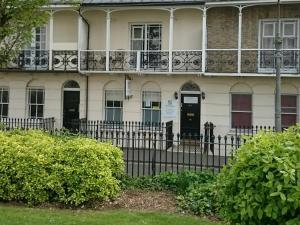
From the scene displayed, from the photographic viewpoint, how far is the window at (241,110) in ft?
72.7

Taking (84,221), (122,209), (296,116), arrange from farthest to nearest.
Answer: (296,116) < (122,209) < (84,221)

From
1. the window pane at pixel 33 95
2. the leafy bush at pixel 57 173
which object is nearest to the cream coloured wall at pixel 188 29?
the window pane at pixel 33 95

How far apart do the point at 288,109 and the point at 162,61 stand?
6490 millimetres

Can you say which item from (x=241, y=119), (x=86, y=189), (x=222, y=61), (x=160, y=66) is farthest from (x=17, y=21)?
(x=241, y=119)

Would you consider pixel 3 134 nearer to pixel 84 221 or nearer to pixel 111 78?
pixel 84 221

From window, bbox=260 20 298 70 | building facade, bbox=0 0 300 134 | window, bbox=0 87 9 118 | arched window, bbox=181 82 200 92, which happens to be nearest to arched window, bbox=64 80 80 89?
building facade, bbox=0 0 300 134

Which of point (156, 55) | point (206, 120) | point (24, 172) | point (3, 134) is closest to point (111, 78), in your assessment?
point (156, 55)

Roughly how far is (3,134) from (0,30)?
3970mm

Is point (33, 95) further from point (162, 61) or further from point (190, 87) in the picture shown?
point (190, 87)

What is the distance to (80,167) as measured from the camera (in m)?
9.06

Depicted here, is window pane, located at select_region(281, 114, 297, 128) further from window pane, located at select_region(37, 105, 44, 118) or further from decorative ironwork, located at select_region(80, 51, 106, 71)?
window pane, located at select_region(37, 105, 44, 118)

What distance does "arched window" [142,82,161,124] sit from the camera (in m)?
23.3

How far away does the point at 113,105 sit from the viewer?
24.1m

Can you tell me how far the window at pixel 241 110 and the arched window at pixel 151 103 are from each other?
3705 mm
